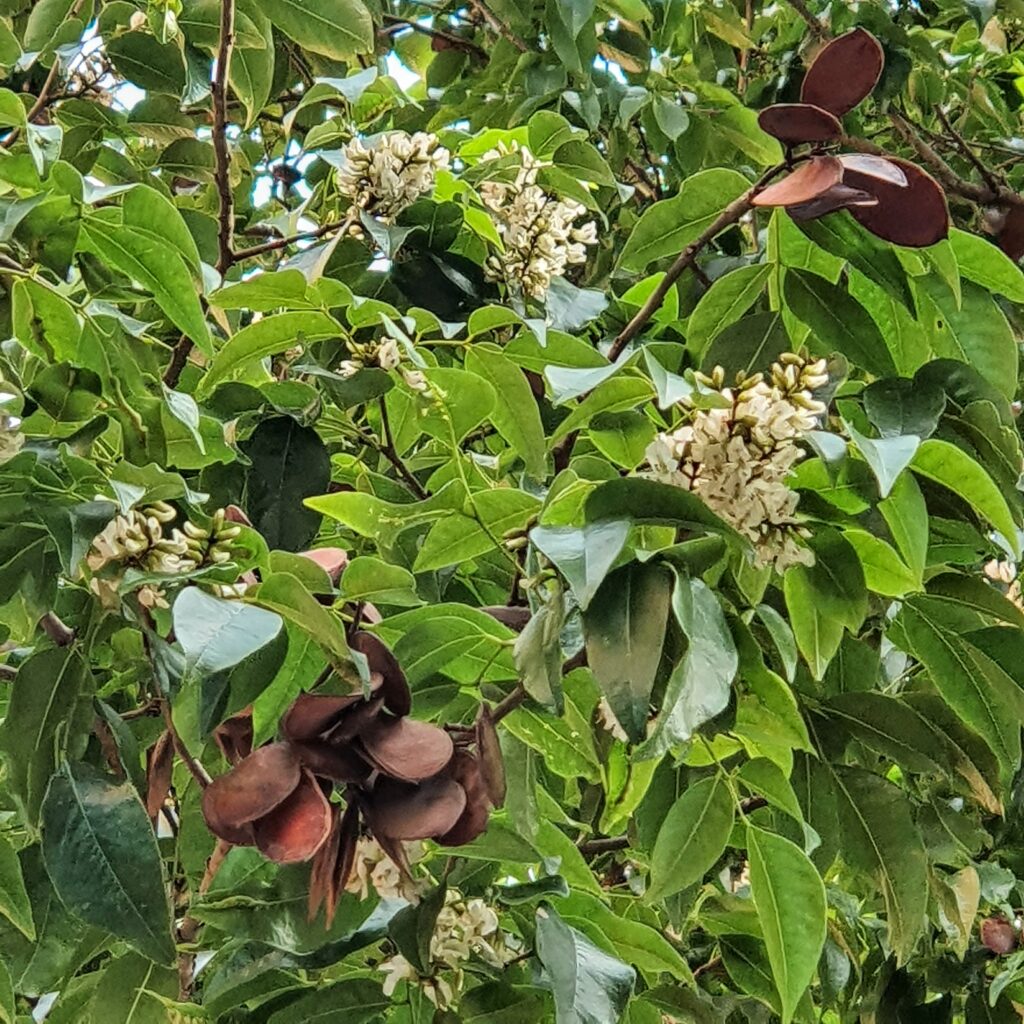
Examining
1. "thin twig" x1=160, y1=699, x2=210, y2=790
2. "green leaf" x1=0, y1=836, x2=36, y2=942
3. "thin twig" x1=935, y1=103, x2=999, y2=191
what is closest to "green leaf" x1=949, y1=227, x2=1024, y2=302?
"thin twig" x1=160, y1=699, x2=210, y2=790

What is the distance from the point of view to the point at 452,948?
0.77 meters

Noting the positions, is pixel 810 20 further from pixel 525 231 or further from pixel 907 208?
pixel 907 208

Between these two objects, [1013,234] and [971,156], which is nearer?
[1013,234]

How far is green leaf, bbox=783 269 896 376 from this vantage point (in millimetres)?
679

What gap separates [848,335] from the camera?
683mm

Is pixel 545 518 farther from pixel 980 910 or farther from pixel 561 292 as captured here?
pixel 980 910

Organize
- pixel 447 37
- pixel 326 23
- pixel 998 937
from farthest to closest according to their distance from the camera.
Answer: pixel 447 37, pixel 998 937, pixel 326 23

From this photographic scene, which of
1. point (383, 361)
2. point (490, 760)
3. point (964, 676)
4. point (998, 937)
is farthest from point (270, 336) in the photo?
point (998, 937)

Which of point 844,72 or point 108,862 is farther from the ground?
point 844,72

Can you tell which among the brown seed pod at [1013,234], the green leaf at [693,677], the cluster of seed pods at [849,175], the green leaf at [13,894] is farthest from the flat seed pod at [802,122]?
the brown seed pod at [1013,234]

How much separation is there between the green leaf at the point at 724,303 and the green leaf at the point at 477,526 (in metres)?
A: 0.14

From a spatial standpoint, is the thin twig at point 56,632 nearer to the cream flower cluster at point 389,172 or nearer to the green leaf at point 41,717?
the green leaf at point 41,717

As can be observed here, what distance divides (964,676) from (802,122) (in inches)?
11.6

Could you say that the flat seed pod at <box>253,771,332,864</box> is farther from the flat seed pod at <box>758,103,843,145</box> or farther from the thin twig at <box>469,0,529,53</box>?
the thin twig at <box>469,0,529,53</box>
